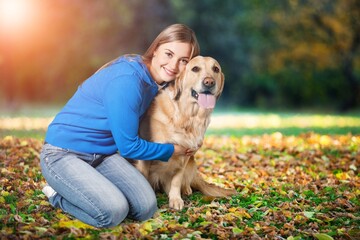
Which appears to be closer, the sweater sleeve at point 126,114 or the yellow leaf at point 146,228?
the yellow leaf at point 146,228

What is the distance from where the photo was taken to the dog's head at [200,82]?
163 inches

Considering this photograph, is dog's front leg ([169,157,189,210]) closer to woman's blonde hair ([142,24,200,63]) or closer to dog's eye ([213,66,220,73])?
dog's eye ([213,66,220,73])

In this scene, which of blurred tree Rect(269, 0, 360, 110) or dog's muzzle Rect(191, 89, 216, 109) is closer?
dog's muzzle Rect(191, 89, 216, 109)

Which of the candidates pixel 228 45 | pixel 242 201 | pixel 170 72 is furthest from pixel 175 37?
pixel 228 45

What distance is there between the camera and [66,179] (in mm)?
3797

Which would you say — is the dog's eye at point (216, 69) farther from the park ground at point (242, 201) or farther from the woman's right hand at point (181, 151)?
the park ground at point (242, 201)

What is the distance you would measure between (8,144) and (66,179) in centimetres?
334

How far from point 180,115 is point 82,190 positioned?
111 centimetres

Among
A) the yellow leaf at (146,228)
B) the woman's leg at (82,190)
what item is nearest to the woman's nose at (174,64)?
the woman's leg at (82,190)

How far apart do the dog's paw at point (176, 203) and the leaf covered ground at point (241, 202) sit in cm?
5

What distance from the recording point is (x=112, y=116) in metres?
3.75

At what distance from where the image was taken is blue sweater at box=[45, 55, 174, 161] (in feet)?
12.3

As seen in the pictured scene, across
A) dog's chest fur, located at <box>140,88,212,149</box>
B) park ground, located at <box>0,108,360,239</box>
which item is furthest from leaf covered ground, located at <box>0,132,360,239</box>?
dog's chest fur, located at <box>140,88,212,149</box>

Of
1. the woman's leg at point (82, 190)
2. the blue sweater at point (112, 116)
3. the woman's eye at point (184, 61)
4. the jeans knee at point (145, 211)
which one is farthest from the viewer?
the woman's eye at point (184, 61)
